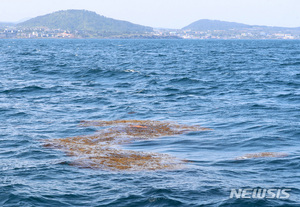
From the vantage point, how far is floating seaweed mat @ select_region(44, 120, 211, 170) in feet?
38.2

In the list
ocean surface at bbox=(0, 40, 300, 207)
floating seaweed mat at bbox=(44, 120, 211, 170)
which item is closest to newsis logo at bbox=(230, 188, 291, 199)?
ocean surface at bbox=(0, 40, 300, 207)

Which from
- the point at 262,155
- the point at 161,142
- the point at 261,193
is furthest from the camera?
the point at 161,142

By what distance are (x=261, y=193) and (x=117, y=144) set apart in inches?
242

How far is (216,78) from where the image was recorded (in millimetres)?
37062

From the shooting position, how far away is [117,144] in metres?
14.2

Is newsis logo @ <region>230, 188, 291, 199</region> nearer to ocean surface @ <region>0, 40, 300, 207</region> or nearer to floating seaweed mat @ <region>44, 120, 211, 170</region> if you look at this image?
ocean surface @ <region>0, 40, 300, 207</region>

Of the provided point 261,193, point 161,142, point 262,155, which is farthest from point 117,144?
point 261,193

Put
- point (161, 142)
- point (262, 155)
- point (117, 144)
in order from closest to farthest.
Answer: point (262, 155), point (117, 144), point (161, 142)

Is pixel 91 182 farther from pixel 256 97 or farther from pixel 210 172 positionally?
pixel 256 97

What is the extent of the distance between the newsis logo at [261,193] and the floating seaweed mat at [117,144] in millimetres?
2380

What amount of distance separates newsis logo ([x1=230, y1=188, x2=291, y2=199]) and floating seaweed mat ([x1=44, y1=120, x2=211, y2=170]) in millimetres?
2380

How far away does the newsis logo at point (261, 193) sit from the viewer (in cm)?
902

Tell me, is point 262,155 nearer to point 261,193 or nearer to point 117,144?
point 261,193

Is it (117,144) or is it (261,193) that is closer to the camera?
(261,193)
